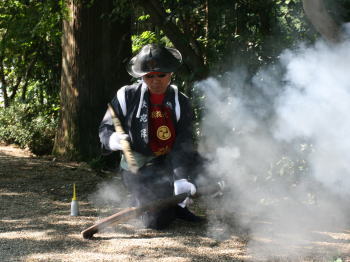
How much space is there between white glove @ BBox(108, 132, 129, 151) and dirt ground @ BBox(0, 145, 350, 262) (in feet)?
2.81

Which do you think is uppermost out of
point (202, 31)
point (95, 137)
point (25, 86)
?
point (25, 86)

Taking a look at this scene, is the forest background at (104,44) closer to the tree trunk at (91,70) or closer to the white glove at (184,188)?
the tree trunk at (91,70)

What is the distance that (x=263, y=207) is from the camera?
251 inches

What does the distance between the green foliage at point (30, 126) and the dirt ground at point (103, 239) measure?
189 inches

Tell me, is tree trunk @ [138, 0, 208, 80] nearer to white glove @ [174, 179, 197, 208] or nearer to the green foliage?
white glove @ [174, 179, 197, 208]

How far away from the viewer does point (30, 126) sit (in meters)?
13.2

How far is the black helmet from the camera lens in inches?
204

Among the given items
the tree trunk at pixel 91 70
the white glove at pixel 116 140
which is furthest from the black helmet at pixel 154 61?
the tree trunk at pixel 91 70

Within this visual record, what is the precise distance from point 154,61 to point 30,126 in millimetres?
8734

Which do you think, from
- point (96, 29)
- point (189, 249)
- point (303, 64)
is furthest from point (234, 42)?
point (96, 29)

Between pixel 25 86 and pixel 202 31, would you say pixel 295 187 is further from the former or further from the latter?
pixel 25 86

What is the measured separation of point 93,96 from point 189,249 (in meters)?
5.37

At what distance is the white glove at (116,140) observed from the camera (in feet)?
16.6

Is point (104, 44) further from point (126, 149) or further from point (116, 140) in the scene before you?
point (126, 149)
